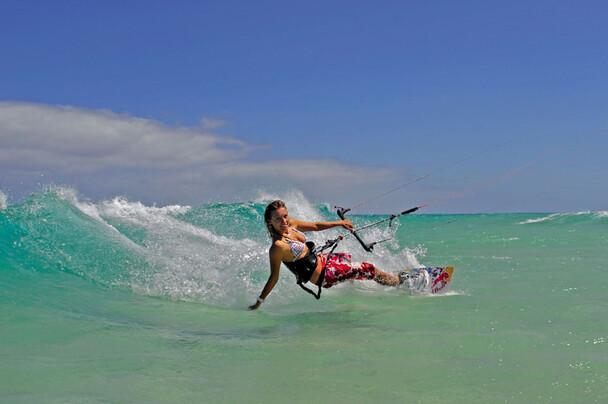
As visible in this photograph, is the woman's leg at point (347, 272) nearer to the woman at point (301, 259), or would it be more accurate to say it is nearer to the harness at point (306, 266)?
the woman at point (301, 259)

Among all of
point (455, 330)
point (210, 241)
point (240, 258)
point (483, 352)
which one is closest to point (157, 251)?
point (240, 258)

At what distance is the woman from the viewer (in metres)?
7.18

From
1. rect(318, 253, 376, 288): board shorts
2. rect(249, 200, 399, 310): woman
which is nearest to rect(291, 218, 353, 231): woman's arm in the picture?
rect(249, 200, 399, 310): woman

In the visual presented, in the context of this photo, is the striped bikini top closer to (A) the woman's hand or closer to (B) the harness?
(B) the harness

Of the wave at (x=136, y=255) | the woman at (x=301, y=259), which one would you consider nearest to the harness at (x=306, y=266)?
the woman at (x=301, y=259)

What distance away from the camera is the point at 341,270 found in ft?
26.4

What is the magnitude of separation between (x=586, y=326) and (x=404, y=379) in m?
2.56

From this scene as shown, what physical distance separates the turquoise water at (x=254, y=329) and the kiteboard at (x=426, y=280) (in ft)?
0.74

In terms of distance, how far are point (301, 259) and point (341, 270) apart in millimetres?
804

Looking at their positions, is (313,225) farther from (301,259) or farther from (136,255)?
(136,255)

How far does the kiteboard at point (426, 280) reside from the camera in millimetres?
8500

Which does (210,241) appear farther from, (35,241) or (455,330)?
(455,330)

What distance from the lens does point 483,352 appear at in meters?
4.96

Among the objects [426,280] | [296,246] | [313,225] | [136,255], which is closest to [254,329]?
[296,246]
